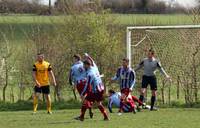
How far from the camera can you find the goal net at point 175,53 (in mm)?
27328

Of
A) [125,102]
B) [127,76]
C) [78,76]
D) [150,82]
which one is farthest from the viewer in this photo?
[150,82]

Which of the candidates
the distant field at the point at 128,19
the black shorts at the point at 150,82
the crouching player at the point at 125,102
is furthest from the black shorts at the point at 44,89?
the distant field at the point at 128,19

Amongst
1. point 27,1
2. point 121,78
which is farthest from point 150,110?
point 27,1

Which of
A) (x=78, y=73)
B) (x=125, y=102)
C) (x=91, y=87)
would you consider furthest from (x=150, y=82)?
(x=91, y=87)

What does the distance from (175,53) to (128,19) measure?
10.6 metres

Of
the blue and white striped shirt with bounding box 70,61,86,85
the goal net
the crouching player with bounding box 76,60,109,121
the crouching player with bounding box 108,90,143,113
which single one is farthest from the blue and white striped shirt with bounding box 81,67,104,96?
the goal net

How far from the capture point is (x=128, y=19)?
37.8m

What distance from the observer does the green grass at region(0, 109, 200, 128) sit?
19364mm

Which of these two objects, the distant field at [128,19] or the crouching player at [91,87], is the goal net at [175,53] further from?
the crouching player at [91,87]

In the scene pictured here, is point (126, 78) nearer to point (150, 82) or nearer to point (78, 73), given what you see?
point (78, 73)

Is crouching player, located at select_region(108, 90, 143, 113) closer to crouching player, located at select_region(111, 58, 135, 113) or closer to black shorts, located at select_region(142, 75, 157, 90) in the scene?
crouching player, located at select_region(111, 58, 135, 113)

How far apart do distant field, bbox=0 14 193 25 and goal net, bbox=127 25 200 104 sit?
7.35 ft

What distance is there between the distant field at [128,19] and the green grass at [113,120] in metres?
7.40

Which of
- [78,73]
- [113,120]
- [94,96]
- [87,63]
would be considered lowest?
[113,120]
